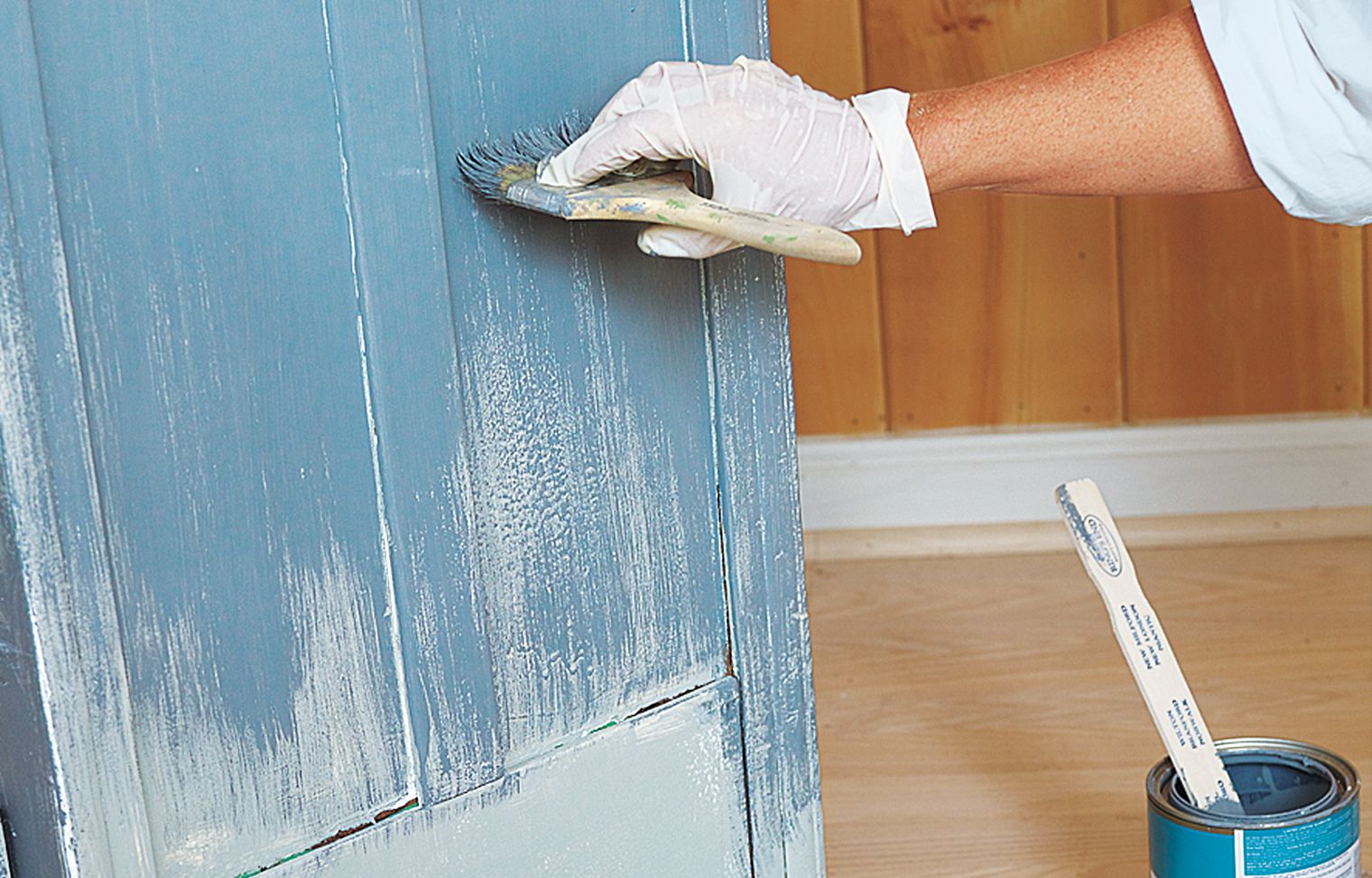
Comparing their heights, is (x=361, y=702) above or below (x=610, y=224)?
below

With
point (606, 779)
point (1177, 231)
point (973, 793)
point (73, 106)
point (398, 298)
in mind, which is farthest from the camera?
point (1177, 231)

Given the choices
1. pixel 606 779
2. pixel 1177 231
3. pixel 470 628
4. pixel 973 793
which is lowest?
pixel 973 793

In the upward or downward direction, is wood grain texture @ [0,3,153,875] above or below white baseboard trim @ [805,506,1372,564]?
above

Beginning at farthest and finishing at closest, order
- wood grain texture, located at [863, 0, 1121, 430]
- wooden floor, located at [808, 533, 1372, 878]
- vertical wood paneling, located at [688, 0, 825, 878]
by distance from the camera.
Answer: wood grain texture, located at [863, 0, 1121, 430], wooden floor, located at [808, 533, 1372, 878], vertical wood paneling, located at [688, 0, 825, 878]

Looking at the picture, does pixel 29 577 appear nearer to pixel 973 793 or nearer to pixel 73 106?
pixel 73 106

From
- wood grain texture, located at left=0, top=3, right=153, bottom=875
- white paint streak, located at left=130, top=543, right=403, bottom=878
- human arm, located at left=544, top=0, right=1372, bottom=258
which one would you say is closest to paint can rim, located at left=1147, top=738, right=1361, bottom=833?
human arm, located at left=544, top=0, right=1372, bottom=258

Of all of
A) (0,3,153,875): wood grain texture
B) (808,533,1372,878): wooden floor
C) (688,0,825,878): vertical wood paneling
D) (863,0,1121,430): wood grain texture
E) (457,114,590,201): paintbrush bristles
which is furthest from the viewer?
(863,0,1121,430): wood grain texture

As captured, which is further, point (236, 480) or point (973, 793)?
point (973, 793)

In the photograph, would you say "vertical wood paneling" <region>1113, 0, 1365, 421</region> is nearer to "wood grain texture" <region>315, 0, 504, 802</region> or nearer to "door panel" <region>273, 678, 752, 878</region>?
"door panel" <region>273, 678, 752, 878</region>

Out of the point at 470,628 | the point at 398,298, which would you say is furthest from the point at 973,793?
the point at 398,298

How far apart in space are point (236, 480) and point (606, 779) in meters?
0.27

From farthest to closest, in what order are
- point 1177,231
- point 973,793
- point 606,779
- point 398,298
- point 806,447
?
point 806,447 → point 1177,231 → point 973,793 → point 606,779 → point 398,298

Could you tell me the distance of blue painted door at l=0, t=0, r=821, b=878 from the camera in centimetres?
58

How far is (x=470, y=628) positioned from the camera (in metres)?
0.72
